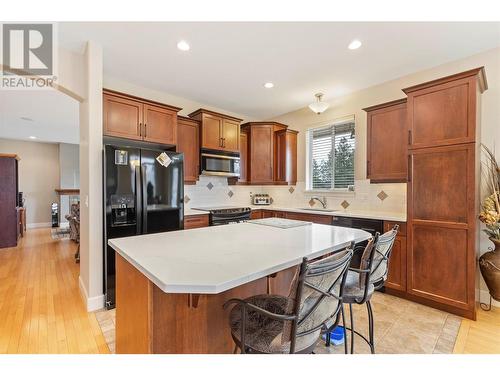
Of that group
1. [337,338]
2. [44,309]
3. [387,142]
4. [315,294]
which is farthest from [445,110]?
[44,309]

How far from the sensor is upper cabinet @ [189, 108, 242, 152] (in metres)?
3.90

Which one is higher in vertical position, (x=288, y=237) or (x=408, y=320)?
(x=288, y=237)

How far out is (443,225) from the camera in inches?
97.3

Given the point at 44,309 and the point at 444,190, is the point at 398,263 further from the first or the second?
the point at 44,309

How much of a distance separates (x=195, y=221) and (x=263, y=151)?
190 centimetres

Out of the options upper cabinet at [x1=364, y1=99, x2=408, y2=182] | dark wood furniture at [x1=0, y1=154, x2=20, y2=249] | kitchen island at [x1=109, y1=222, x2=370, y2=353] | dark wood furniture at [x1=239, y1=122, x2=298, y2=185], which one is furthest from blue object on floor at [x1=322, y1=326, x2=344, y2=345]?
dark wood furniture at [x1=0, y1=154, x2=20, y2=249]

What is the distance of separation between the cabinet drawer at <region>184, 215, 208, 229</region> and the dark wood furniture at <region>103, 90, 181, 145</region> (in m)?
1.08

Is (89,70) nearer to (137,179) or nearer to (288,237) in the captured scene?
(137,179)

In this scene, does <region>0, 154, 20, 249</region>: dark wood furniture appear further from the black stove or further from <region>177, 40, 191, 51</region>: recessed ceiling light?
<region>177, 40, 191, 51</region>: recessed ceiling light

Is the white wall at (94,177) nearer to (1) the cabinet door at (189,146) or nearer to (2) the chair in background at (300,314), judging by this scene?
(1) the cabinet door at (189,146)

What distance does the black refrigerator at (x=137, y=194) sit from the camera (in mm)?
2545

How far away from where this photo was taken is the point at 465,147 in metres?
2.34

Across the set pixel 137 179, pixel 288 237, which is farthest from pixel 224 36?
pixel 288 237
